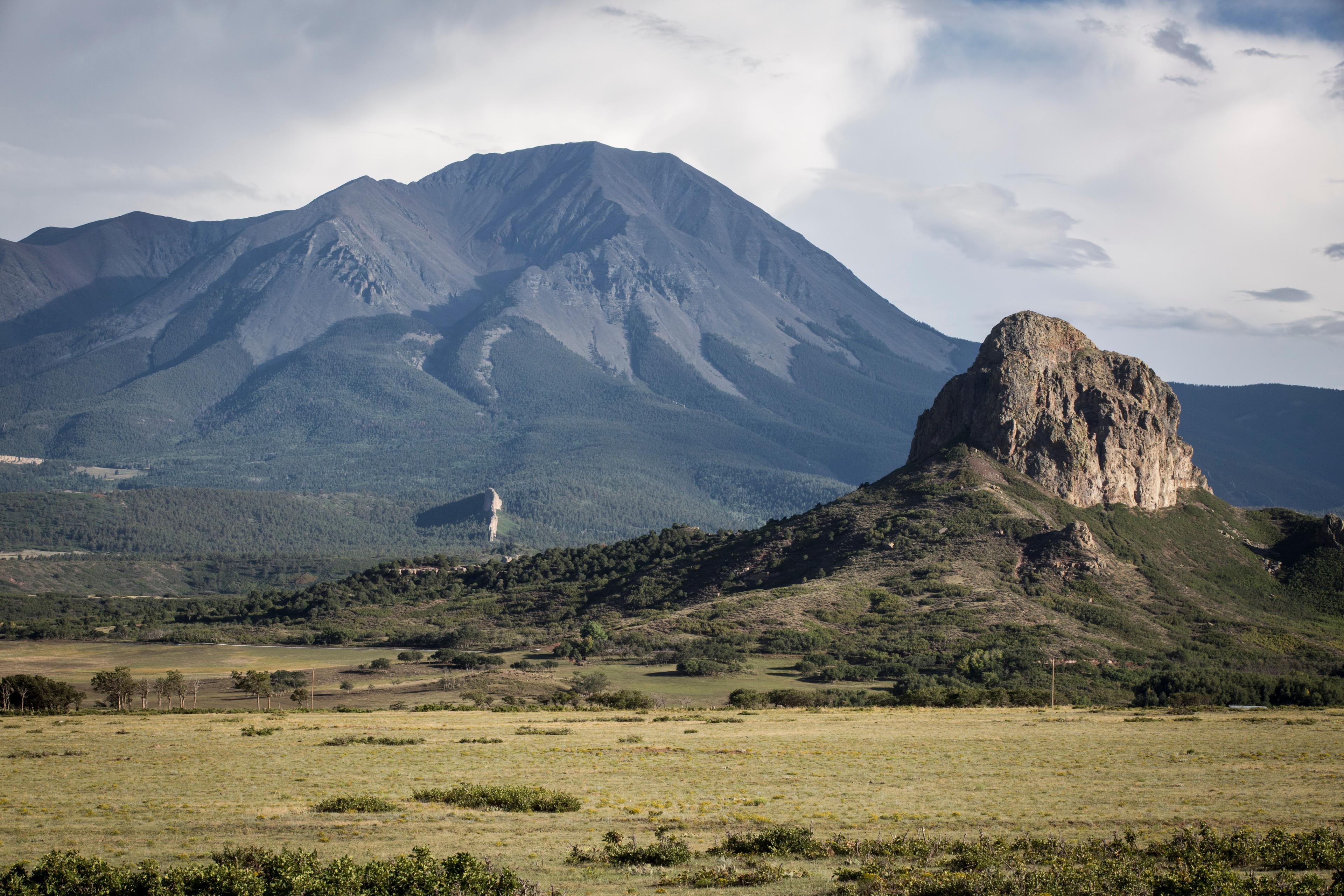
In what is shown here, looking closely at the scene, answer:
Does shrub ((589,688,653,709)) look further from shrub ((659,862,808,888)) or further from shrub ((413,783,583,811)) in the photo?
shrub ((659,862,808,888))

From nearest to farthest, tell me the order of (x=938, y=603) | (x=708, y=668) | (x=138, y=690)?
(x=138, y=690) < (x=708, y=668) < (x=938, y=603)

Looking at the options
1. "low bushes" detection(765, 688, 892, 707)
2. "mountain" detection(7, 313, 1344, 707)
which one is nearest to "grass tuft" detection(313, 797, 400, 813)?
"low bushes" detection(765, 688, 892, 707)

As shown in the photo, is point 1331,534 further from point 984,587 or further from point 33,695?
point 33,695

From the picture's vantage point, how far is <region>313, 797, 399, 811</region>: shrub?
3447 cm

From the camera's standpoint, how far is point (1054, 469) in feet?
463

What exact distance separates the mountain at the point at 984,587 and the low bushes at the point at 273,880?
66824 millimetres

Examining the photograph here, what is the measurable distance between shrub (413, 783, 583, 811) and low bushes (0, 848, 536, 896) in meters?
11.1

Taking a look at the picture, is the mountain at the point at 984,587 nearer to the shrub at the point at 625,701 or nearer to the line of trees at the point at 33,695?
the shrub at the point at 625,701

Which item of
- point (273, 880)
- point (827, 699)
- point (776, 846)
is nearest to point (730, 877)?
point (776, 846)

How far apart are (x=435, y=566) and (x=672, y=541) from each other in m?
38.8

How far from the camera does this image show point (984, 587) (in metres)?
120

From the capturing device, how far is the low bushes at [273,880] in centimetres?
2322

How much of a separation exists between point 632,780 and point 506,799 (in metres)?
7.62

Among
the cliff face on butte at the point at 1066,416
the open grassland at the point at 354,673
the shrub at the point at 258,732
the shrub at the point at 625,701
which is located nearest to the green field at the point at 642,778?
the shrub at the point at 258,732
